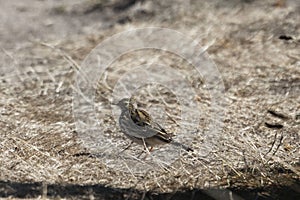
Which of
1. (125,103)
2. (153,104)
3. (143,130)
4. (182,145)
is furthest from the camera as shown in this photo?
(153,104)

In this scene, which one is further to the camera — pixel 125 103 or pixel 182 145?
pixel 125 103

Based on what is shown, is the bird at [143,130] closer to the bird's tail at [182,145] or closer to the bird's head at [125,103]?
the bird's tail at [182,145]

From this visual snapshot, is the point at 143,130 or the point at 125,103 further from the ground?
the point at 125,103

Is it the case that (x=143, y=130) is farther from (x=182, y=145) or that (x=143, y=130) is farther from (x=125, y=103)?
(x=125, y=103)

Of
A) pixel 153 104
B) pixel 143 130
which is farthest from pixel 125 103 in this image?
pixel 143 130

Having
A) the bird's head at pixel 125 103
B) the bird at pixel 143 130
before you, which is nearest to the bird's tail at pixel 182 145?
the bird at pixel 143 130
